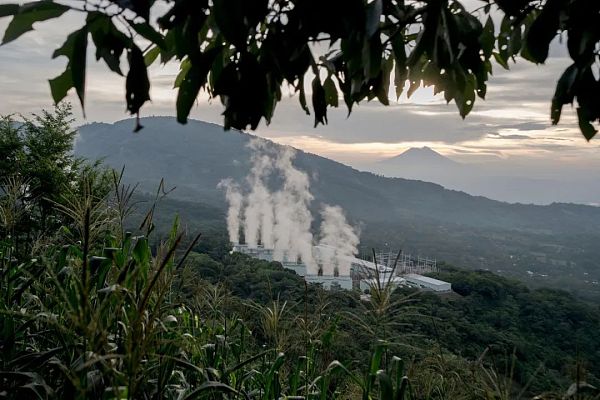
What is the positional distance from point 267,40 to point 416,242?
82.0 metres

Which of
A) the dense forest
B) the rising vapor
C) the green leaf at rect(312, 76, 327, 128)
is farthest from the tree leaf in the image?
the rising vapor

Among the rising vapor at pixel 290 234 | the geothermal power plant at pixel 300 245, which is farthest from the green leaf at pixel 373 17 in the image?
the rising vapor at pixel 290 234

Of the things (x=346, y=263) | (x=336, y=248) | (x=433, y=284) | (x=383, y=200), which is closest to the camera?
(x=433, y=284)

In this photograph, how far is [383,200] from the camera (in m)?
140

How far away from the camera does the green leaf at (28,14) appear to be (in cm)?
78

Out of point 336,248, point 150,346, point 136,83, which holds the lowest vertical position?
point 336,248

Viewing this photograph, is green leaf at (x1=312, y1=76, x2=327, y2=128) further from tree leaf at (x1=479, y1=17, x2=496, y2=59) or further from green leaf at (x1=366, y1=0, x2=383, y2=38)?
tree leaf at (x1=479, y1=17, x2=496, y2=59)

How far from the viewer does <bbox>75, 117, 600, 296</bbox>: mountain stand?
9006 centimetres

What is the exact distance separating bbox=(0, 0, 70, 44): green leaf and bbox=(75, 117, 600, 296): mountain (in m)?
79.3

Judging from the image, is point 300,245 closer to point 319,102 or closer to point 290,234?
point 290,234

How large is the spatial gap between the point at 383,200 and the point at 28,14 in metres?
141

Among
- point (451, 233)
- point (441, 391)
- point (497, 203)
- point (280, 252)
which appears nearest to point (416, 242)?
point (451, 233)

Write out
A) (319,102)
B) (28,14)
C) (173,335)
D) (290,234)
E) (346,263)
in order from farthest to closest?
(290,234), (346,263), (173,335), (319,102), (28,14)

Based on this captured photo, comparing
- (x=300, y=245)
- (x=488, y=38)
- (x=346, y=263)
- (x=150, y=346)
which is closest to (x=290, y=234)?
(x=300, y=245)
